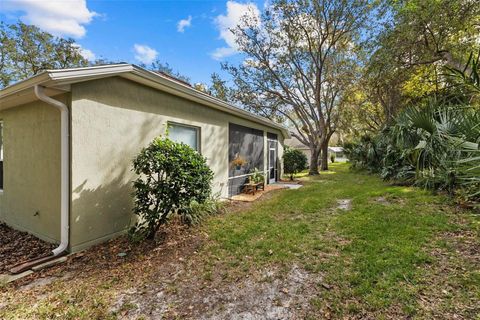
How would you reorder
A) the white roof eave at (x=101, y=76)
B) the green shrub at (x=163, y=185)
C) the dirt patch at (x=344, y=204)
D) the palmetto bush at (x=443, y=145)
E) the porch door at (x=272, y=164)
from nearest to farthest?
the palmetto bush at (x=443, y=145) → the white roof eave at (x=101, y=76) → the green shrub at (x=163, y=185) → the dirt patch at (x=344, y=204) → the porch door at (x=272, y=164)

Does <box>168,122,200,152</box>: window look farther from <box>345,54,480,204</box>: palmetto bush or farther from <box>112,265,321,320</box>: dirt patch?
<box>345,54,480,204</box>: palmetto bush

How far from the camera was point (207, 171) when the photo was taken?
471 centimetres

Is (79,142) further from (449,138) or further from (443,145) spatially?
(443,145)

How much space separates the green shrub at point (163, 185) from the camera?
409 cm

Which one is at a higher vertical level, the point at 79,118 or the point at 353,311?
the point at 79,118

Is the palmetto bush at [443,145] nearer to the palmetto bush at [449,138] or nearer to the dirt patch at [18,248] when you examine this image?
the palmetto bush at [449,138]

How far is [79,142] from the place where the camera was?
151 inches

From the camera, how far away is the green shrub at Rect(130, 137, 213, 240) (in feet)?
13.4

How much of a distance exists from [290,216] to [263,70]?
1319 cm

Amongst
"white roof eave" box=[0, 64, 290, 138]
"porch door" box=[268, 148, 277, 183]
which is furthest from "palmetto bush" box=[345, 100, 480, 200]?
"porch door" box=[268, 148, 277, 183]

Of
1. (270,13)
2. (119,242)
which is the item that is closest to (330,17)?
(270,13)

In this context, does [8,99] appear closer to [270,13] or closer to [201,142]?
[201,142]

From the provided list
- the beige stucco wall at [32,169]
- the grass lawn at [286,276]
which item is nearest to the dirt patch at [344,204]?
the grass lawn at [286,276]

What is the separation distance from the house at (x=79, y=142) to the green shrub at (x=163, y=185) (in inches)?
23.5
